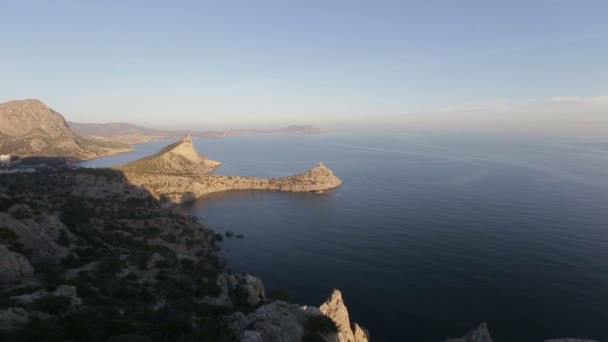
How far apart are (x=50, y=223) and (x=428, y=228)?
290ft

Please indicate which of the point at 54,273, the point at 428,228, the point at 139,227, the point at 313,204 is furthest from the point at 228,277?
the point at 313,204

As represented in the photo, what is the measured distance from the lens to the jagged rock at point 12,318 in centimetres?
1867

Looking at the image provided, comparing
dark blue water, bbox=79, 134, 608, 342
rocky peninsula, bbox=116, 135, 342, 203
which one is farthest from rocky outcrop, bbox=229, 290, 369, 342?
rocky peninsula, bbox=116, 135, 342, 203

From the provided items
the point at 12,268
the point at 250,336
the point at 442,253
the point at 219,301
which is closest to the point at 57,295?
the point at 12,268

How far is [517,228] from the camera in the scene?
94500 millimetres

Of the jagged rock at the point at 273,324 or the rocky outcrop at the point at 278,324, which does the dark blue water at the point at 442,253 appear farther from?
the jagged rock at the point at 273,324

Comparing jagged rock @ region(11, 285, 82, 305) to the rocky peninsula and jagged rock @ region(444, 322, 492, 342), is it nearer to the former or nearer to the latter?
jagged rock @ region(444, 322, 492, 342)

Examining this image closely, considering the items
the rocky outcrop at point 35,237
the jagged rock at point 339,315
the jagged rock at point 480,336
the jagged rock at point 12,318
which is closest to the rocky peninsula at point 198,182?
the rocky outcrop at point 35,237

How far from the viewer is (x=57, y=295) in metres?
24.3

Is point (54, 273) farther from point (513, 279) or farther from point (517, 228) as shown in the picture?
point (517, 228)

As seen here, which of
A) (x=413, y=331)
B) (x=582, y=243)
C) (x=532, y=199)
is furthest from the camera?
(x=532, y=199)

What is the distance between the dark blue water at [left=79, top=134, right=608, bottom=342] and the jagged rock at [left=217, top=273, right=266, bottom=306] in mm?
20040

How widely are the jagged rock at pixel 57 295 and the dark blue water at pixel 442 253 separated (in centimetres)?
4202

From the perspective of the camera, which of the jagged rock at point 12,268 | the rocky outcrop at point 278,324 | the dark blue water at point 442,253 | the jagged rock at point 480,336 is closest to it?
the rocky outcrop at point 278,324
